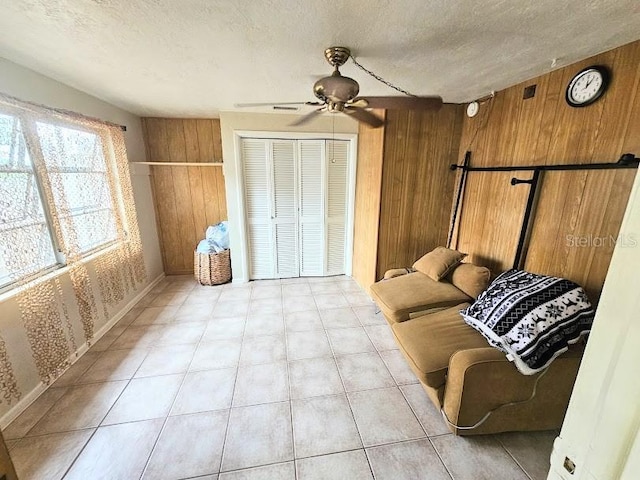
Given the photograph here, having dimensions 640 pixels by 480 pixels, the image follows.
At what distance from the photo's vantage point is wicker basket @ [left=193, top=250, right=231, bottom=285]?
3.58 m

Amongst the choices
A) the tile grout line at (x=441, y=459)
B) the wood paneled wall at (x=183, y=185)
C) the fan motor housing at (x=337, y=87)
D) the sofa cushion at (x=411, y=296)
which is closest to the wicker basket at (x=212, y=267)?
the wood paneled wall at (x=183, y=185)

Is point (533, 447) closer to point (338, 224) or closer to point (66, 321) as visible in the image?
point (338, 224)

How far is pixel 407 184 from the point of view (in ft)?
9.56

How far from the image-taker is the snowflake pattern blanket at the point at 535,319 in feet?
4.63

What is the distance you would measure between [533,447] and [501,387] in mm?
427

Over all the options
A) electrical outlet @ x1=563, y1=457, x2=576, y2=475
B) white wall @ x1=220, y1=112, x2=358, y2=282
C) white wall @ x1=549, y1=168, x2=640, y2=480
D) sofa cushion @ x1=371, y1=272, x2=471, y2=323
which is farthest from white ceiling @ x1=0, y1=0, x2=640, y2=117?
sofa cushion @ x1=371, y1=272, x2=471, y2=323

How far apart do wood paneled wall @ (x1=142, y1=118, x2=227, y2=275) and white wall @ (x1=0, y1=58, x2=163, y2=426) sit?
0.19 metres

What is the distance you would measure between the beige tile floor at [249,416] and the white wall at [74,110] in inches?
7.6

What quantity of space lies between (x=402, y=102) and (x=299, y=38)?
0.71 metres

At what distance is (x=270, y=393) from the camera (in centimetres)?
188

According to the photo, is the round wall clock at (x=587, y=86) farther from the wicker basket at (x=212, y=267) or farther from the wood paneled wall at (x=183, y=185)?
the wicker basket at (x=212, y=267)

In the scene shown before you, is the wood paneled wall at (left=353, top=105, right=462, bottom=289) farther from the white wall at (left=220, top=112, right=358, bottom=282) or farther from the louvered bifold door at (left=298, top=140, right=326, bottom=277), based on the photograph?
the louvered bifold door at (left=298, top=140, right=326, bottom=277)

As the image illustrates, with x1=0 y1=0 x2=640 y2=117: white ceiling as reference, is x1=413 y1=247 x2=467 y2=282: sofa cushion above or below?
below

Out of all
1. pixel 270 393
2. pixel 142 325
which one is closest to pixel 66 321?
pixel 142 325
